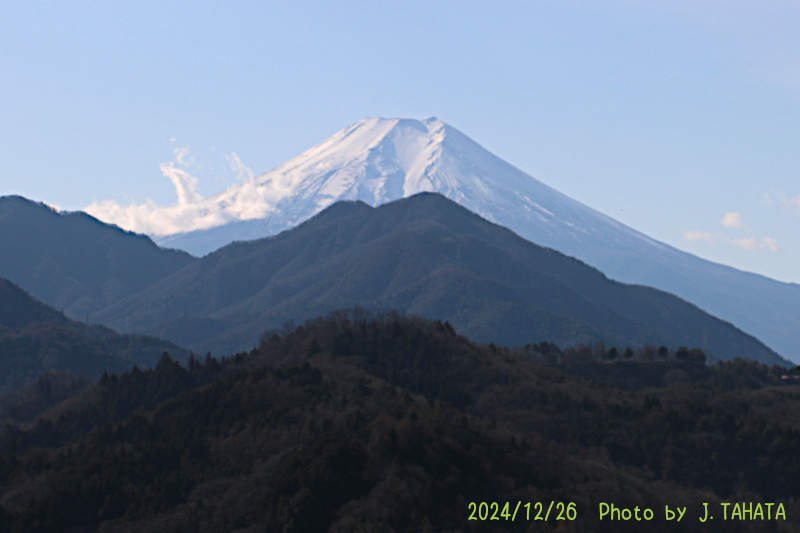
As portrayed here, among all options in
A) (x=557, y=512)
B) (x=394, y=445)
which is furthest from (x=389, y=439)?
(x=557, y=512)

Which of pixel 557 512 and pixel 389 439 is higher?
pixel 557 512

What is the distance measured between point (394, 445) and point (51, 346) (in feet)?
365

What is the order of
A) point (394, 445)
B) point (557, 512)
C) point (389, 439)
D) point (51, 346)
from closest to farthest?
point (557, 512) → point (394, 445) → point (389, 439) → point (51, 346)

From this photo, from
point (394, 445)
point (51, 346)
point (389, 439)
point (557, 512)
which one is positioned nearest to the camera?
point (557, 512)

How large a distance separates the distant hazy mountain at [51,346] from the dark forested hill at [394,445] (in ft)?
158

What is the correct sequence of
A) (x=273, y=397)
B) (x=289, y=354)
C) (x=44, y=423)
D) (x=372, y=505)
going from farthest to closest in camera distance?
1. (x=289, y=354)
2. (x=44, y=423)
3. (x=273, y=397)
4. (x=372, y=505)

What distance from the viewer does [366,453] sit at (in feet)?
177

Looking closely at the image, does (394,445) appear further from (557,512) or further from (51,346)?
(51,346)

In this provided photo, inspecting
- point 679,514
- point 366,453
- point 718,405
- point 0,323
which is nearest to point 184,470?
point 366,453

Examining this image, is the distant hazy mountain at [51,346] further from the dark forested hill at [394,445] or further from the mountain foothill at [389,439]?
the dark forested hill at [394,445]

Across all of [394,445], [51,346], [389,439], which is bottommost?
[51,346]

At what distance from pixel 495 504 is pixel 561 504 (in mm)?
3671

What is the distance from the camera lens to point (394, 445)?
53.6 meters

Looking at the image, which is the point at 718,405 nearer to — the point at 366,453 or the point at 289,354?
the point at 289,354
